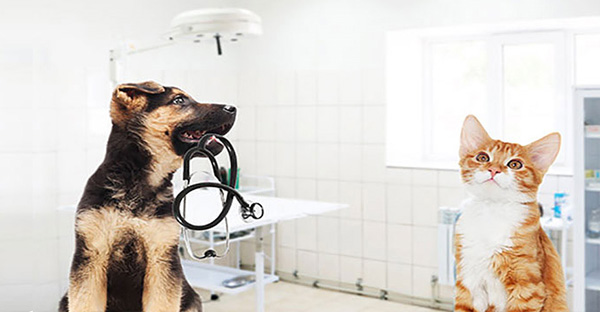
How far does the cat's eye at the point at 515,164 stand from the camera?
229 cm

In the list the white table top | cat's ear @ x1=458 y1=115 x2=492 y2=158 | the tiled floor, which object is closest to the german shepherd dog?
the white table top

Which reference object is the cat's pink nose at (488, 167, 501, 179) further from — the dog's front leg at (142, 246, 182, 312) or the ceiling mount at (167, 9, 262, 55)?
the dog's front leg at (142, 246, 182, 312)

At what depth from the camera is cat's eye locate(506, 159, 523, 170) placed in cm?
229

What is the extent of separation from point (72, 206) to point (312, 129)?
205 cm

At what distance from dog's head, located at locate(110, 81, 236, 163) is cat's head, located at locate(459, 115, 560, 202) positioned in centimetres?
91

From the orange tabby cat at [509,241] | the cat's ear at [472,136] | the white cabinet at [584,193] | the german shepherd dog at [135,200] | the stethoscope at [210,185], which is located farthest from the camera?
the white cabinet at [584,193]

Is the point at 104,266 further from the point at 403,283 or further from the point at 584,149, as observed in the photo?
the point at 403,283

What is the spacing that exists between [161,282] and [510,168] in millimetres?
Result: 1185

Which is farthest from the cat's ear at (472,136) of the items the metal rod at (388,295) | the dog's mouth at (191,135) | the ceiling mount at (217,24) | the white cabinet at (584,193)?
the metal rod at (388,295)

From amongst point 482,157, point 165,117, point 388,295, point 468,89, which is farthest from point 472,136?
point 388,295

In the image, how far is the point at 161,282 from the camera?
1.96 m

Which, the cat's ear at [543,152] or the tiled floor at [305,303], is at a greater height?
the cat's ear at [543,152]

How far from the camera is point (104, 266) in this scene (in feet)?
6.31

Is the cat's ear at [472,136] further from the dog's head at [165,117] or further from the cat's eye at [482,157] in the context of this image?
the dog's head at [165,117]
